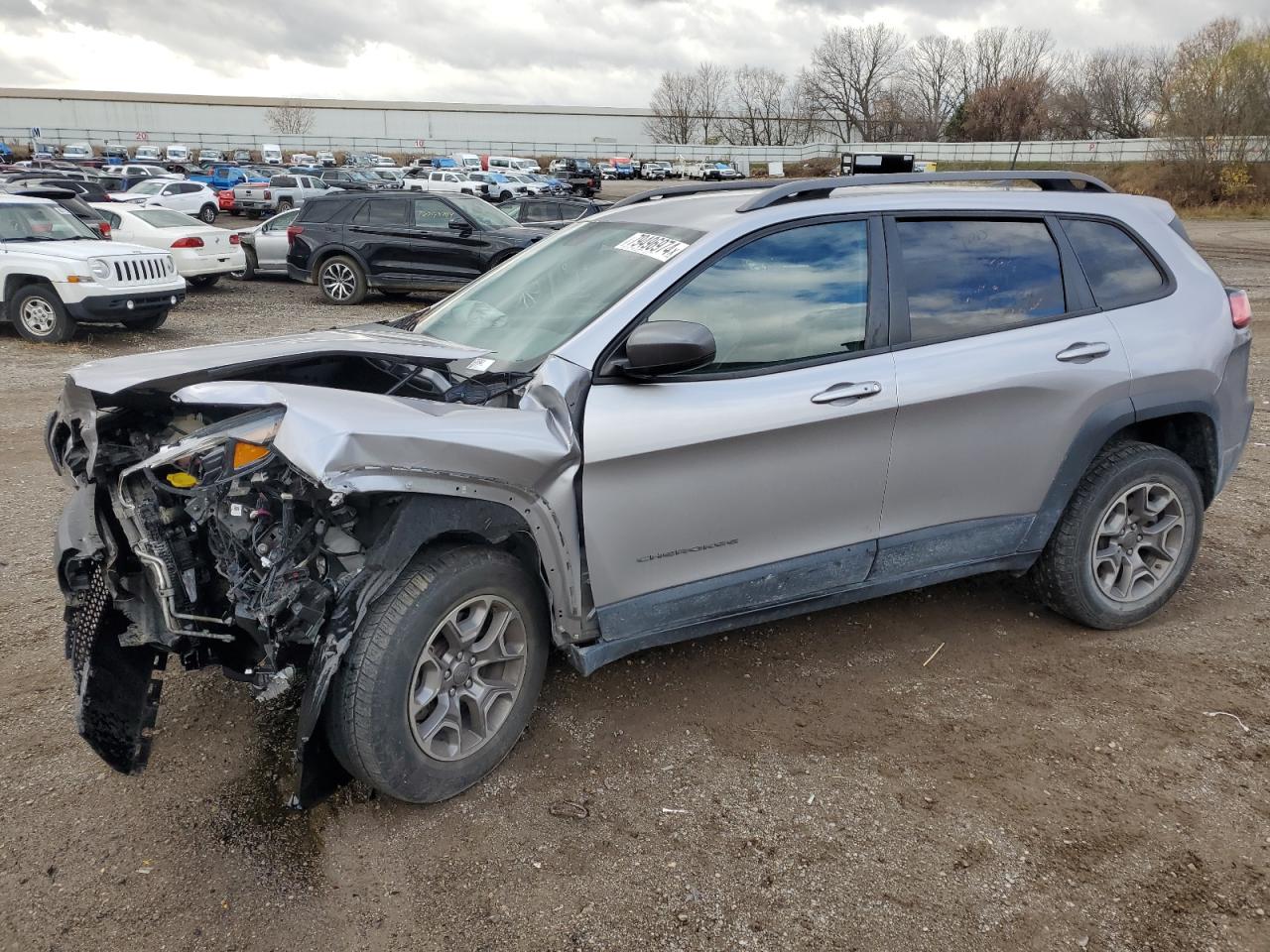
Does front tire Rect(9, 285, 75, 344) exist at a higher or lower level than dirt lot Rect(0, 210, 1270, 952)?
higher

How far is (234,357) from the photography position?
3258 mm

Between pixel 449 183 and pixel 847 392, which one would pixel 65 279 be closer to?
pixel 847 392

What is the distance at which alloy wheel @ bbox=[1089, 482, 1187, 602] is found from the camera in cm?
407

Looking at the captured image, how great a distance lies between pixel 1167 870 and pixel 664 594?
1.71 metres

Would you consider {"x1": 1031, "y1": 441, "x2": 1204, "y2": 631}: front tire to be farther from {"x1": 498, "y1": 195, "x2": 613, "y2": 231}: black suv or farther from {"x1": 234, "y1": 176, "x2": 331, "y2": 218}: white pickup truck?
{"x1": 234, "y1": 176, "x2": 331, "y2": 218}: white pickup truck

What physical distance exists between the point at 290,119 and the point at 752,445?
10716 cm

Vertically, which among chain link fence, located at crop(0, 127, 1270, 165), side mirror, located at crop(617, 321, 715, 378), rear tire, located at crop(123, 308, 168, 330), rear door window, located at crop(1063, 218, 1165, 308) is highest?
chain link fence, located at crop(0, 127, 1270, 165)

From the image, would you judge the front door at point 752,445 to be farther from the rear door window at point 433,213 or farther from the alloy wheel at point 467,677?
the rear door window at point 433,213

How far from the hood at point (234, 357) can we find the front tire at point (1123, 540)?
257 centimetres

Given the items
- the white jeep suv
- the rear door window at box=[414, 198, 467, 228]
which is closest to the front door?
the white jeep suv

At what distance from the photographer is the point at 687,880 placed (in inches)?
108

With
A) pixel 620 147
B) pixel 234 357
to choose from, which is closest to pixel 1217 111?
pixel 234 357

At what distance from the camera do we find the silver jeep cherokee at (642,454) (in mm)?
2793

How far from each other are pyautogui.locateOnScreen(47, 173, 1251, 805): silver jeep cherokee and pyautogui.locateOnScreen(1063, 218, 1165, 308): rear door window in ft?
0.04
